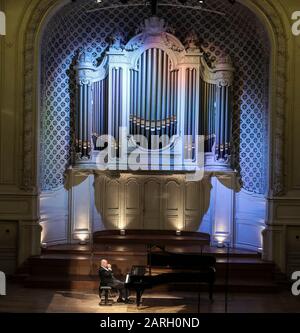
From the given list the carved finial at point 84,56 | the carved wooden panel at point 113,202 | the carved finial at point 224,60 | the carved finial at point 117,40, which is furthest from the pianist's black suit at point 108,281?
the carved finial at point 224,60

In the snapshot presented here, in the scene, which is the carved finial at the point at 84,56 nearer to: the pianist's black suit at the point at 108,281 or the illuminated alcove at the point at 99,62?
the illuminated alcove at the point at 99,62

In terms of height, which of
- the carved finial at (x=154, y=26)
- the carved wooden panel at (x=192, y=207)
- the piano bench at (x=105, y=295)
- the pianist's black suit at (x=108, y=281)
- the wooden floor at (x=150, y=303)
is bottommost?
the wooden floor at (x=150, y=303)

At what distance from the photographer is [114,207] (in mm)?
12758

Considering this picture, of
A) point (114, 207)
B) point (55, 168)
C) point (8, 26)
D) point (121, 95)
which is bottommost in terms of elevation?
point (114, 207)

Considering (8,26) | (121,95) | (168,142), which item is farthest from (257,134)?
(8,26)

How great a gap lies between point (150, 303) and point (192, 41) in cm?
561

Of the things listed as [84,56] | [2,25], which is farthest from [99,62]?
[2,25]

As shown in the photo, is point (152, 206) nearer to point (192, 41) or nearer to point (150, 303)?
point (150, 303)

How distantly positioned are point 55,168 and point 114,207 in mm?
1493

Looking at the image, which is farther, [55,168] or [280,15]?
[55,168]

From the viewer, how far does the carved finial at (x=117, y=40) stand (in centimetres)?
1256

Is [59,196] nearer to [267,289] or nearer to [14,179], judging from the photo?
[14,179]
